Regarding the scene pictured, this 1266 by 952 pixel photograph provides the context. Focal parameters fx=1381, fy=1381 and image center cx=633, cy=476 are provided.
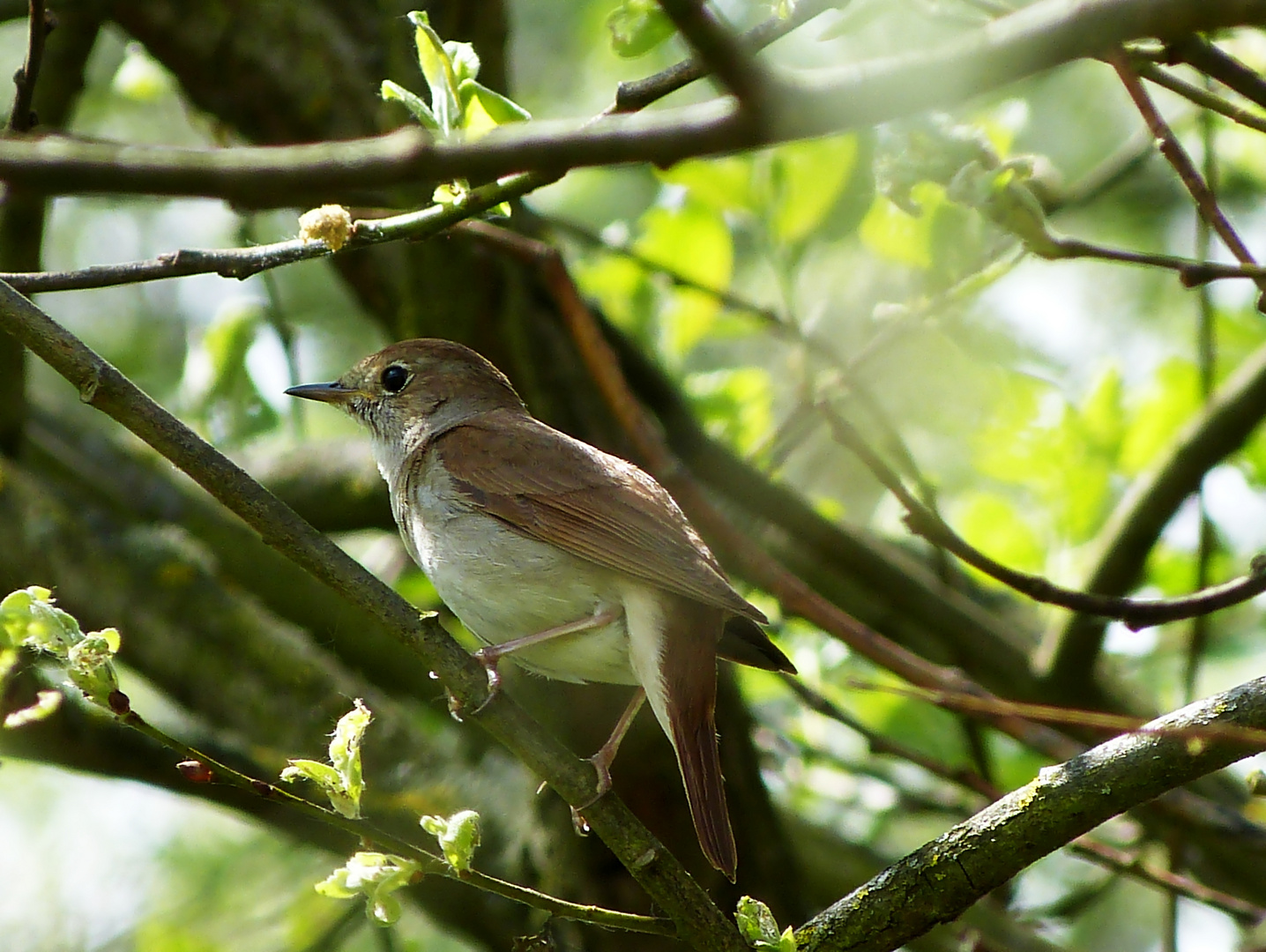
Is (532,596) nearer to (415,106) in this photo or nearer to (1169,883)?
(415,106)

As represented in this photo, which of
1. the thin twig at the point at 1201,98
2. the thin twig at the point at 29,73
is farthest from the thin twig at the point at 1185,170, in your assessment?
the thin twig at the point at 29,73

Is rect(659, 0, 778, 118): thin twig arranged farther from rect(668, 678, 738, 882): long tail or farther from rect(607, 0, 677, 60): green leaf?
rect(668, 678, 738, 882): long tail

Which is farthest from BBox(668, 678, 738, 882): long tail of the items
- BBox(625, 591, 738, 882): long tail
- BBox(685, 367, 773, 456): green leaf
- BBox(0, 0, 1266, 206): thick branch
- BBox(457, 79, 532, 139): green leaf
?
BBox(685, 367, 773, 456): green leaf

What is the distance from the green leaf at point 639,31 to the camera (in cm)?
259

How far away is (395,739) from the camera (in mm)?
4895

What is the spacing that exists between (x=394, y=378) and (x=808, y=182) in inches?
61.2

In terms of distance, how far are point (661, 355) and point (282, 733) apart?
210 cm

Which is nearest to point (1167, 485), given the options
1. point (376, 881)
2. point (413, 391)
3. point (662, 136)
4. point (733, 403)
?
point (733, 403)

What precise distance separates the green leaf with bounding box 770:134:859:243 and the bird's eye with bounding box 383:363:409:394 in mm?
1354

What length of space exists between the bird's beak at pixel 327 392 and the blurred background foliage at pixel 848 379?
380 millimetres

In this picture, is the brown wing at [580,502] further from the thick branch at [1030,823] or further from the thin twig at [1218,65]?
the thin twig at [1218,65]

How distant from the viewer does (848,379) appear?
427 cm

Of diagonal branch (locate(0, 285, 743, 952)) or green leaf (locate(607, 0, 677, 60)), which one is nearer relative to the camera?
diagonal branch (locate(0, 285, 743, 952))

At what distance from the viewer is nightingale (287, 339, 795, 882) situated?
3400 mm
